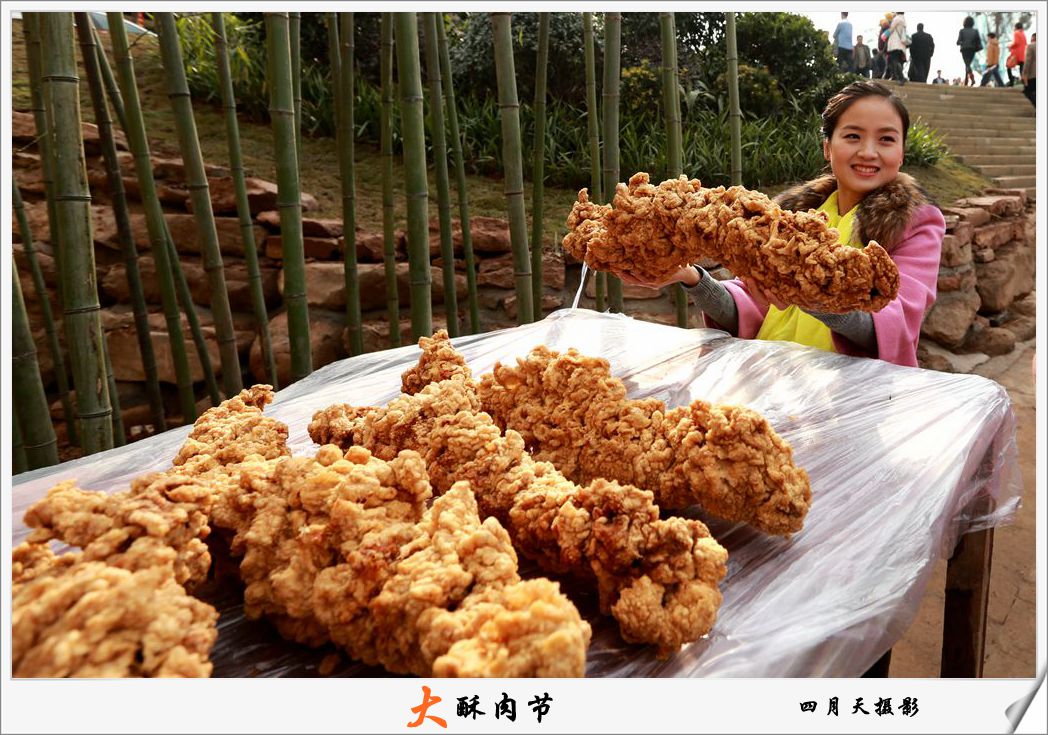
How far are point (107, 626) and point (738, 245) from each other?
0.91 m

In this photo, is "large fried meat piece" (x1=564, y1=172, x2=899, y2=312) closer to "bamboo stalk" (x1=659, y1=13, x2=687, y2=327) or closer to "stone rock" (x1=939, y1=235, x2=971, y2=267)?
"bamboo stalk" (x1=659, y1=13, x2=687, y2=327)

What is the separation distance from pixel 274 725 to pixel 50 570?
0.76 feet

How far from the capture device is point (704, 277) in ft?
5.25

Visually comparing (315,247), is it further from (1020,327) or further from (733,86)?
(1020,327)

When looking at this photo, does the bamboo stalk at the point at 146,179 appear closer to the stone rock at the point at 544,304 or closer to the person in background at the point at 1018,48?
the person in background at the point at 1018,48

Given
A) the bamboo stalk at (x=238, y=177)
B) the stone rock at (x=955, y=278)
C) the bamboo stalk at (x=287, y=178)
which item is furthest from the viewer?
the stone rock at (x=955, y=278)

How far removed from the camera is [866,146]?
1.45 metres

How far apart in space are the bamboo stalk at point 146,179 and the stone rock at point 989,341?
417 cm

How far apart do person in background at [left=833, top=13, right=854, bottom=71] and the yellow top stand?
278 mm

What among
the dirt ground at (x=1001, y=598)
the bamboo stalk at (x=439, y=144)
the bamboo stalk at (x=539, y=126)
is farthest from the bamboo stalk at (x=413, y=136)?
the dirt ground at (x=1001, y=598)

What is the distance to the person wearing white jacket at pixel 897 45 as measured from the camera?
1.06 meters

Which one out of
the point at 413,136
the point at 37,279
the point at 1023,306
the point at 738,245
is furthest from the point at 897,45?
the point at 1023,306

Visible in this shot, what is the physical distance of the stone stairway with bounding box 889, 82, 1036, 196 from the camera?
54.0 inches

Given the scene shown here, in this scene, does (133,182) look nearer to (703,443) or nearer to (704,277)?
(704,277)
